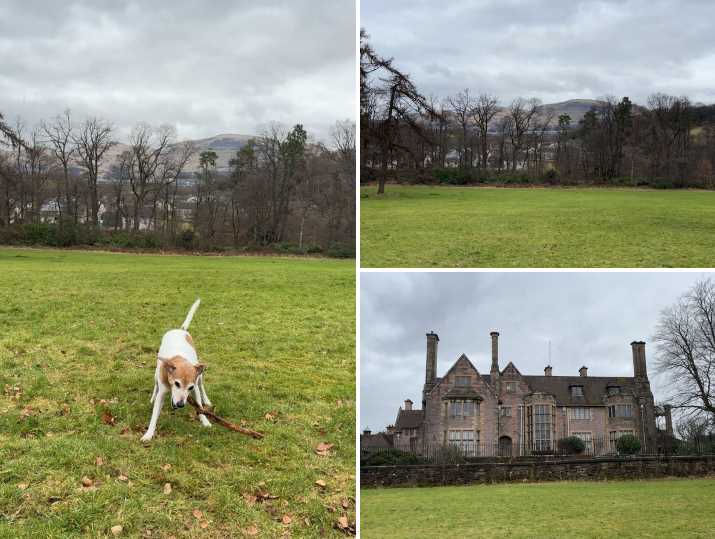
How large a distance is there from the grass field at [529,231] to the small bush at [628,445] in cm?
680

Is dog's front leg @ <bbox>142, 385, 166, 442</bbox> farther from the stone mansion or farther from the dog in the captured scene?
the stone mansion

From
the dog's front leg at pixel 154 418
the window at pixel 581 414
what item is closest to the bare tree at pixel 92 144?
the window at pixel 581 414

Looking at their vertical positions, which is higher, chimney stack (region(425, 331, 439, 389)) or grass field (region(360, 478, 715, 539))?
chimney stack (region(425, 331, 439, 389))

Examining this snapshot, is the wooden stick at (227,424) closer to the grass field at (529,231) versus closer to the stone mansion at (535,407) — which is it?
the grass field at (529,231)

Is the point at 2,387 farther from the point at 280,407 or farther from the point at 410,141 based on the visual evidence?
the point at 410,141

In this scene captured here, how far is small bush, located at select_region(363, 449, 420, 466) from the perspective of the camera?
908 centimetres

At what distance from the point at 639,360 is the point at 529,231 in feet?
42.3

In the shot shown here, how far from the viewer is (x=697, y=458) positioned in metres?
11.5

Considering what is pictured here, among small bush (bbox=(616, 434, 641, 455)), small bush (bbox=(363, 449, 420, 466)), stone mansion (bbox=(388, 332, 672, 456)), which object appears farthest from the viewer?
stone mansion (bbox=(388, 332, 672, 456))

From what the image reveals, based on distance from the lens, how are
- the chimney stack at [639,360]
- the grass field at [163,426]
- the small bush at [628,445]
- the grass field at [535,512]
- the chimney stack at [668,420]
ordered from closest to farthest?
1. the grass field at [163,426]
2. the grass field at [535,512]
3. the chimney stack at [668,420]
4. the small bush at [628,445]
5. the chimney stack at [639,360]

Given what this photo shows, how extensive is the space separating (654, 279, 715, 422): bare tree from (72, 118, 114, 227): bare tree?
30.6 meters

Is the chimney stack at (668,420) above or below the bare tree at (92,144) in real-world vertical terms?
below

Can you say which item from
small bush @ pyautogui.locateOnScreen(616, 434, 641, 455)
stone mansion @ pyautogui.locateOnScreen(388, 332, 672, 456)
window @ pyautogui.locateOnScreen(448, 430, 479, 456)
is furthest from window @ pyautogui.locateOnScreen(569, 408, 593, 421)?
window @ pyautogui.locateOnScreen(448, 430, 479, 456)

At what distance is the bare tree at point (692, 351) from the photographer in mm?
10930
